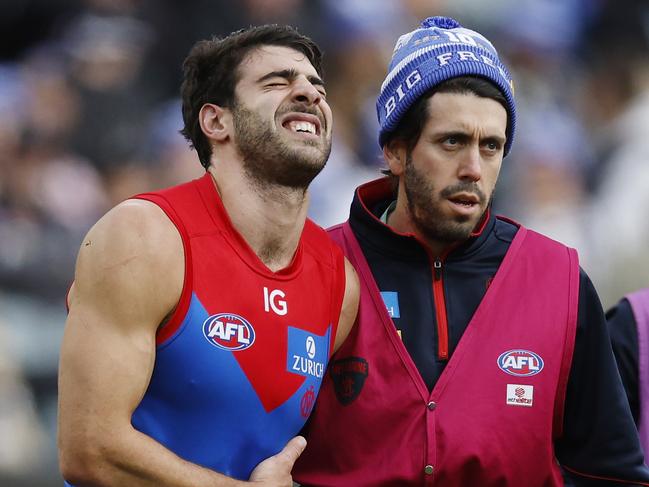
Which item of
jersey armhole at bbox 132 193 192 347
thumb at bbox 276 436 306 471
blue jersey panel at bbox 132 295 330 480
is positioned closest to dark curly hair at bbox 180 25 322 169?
jersey armhole at bbox 132 193 192 347

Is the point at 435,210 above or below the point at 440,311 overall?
above

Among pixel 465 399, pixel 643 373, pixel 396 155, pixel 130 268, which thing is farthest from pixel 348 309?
pixel 643 373

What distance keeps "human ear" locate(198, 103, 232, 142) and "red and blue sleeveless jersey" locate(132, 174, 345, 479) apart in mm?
163

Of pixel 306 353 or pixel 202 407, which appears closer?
pixel 202 407

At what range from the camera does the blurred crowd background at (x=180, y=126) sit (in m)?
6.71

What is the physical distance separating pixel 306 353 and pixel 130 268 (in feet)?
2.15

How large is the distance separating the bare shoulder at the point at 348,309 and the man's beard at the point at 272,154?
1.22 ft

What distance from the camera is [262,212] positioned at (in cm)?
374

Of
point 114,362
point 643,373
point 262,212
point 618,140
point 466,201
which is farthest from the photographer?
point 618,140

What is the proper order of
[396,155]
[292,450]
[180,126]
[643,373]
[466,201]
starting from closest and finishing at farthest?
[292,450], [466,201], [396,155], [643,373], [180,126]

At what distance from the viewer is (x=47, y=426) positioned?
6555mm

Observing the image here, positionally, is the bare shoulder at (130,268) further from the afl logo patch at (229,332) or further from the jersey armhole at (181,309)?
the afl logo patch at (229,332)

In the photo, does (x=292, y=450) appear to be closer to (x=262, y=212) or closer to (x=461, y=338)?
(x=461, y=338)

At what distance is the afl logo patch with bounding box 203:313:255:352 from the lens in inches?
136
